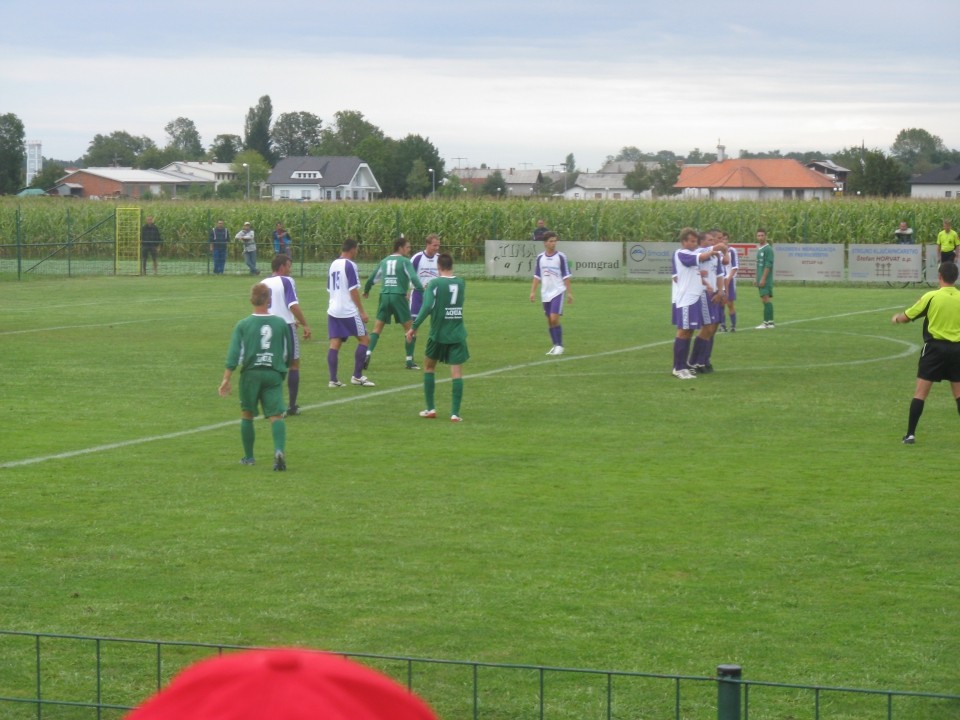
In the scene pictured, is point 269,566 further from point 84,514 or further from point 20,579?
point 84,514

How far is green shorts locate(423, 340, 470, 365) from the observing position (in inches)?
620

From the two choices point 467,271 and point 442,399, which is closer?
point 442,399

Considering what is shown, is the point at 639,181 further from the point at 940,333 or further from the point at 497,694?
the point at 497,694

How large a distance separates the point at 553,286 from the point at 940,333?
1021 cm

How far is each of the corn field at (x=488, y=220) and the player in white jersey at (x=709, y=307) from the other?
32.6 metres

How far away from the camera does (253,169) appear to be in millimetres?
165375

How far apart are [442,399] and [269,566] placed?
8.66m

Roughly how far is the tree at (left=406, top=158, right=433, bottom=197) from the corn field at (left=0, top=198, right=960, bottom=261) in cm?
6534

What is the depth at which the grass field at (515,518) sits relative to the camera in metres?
7.75

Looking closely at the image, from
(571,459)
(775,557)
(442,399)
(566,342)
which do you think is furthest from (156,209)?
(775,557)

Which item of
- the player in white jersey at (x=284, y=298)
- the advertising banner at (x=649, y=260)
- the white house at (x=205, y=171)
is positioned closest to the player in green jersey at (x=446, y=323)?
the player in white jersey at (x=284, y=298)

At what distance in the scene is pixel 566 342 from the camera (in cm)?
2570

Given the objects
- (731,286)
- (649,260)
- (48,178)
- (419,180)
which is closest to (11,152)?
(48,178)

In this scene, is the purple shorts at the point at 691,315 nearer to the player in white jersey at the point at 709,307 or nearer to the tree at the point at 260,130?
the player in white jersey at the point at 709,307
